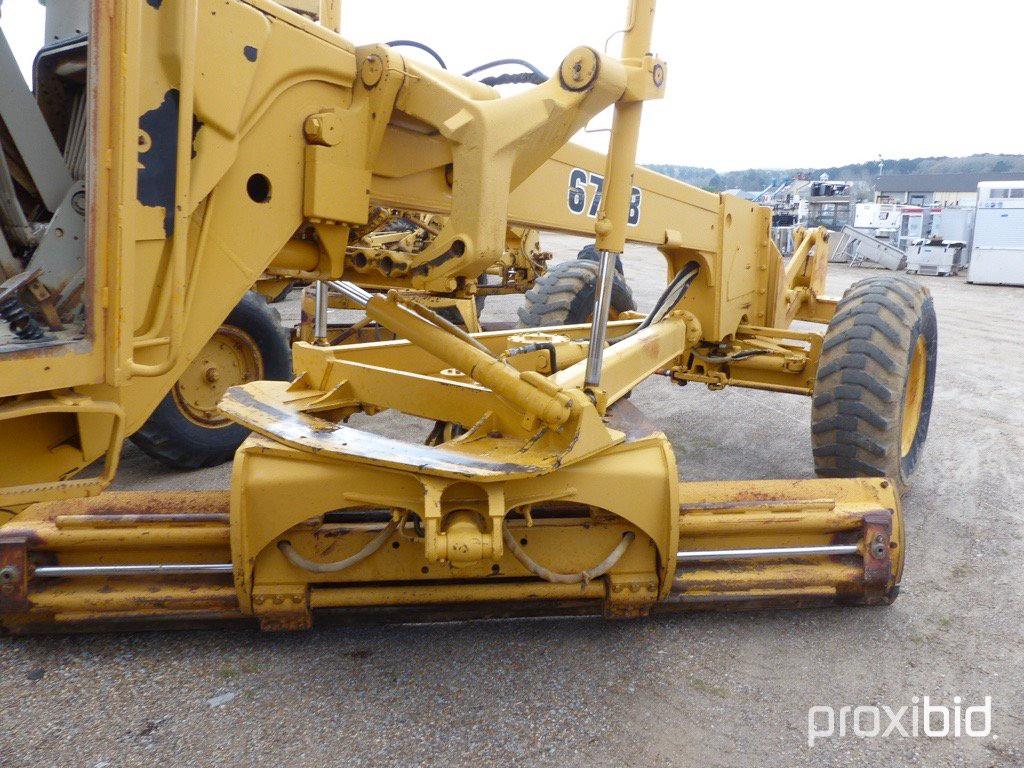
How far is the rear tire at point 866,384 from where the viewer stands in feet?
12.9

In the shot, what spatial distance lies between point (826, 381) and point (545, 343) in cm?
165

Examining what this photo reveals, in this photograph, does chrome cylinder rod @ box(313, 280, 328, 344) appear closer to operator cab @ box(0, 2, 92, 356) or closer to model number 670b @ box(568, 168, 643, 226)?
model number 670b @ box(568, 168, 643, 226)

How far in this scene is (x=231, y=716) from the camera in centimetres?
247

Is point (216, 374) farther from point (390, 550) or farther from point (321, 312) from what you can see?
point (390, 550)

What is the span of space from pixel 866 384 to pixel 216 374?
3.86 meters

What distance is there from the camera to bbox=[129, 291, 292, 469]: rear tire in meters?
4.66

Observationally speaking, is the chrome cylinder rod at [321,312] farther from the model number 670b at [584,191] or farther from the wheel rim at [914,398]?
the wheel rim at [914,398]

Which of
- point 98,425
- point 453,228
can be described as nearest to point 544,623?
point 453,228

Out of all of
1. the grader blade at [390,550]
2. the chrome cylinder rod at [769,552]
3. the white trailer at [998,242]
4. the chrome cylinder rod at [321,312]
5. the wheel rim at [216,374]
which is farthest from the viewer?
the white trailer at [998,242]

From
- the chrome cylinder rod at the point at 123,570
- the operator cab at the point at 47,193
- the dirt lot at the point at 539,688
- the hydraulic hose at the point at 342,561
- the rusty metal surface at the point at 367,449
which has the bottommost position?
the dirt lot at the point at 539,688

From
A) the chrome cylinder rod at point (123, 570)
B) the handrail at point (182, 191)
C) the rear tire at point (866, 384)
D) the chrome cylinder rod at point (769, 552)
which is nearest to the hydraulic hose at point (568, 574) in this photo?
the chrome cylinder rod at point (769, 552)

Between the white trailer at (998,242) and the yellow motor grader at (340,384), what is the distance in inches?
768

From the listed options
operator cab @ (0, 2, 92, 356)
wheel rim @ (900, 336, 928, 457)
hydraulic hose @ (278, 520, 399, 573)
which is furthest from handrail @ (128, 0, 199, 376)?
wheel rim @ (900, 336, 928, 457)

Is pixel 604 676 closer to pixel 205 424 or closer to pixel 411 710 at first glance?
pixel 411 710
